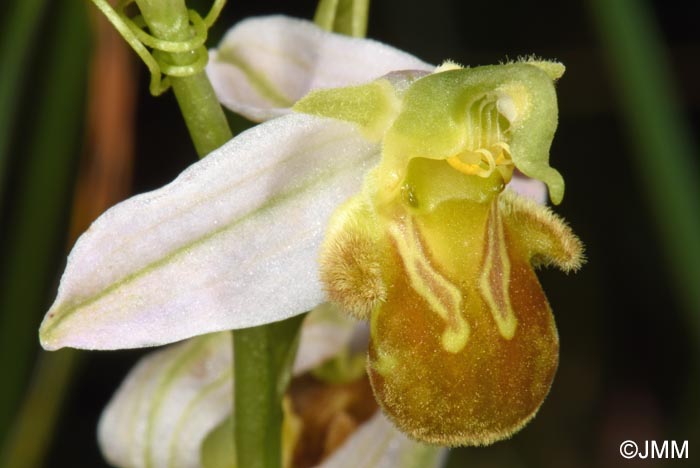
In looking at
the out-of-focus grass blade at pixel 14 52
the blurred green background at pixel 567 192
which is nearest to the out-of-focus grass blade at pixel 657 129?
the blurred green background at pixel 567 192

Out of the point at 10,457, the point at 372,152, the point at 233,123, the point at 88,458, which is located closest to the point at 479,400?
the point at 372,152

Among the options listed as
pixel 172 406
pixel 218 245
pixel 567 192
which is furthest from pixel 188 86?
pixel 567 192

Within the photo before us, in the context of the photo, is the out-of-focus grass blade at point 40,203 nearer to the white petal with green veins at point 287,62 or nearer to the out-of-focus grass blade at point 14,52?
the out-of-focus grass blade at point 14,52

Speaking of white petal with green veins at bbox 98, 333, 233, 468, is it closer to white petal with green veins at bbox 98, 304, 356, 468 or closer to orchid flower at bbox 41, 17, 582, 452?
white petal with green veins at bbox 98, 304, 356, 468

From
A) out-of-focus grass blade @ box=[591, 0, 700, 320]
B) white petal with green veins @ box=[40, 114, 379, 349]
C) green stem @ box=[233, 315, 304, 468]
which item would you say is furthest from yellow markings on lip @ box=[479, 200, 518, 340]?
out-of-focus grass blade @ box=[591, 0, 700, 320]

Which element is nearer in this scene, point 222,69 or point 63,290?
point 63,290

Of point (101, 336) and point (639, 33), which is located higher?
point (101, 336)

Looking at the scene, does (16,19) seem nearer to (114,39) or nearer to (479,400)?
(114,39)
